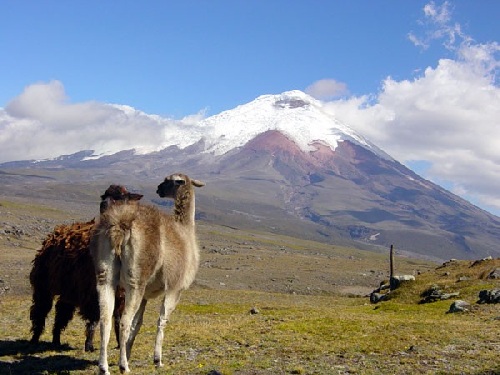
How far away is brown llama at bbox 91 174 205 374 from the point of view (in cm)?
1055

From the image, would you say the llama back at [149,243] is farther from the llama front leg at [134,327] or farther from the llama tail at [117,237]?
the llama front leg at [134,327]

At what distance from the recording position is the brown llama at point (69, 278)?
13.1 meters

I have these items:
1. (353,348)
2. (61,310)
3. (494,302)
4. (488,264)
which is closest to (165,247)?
(61,310)

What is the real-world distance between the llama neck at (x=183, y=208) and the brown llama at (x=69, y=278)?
3.62 ft

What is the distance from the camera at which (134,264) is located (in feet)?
34.8

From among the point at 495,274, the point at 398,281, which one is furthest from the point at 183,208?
the point at 495,274

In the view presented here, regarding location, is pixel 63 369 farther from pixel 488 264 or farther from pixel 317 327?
pixel 488 264

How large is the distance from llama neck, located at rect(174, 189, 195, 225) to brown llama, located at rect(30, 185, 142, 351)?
3.62ft

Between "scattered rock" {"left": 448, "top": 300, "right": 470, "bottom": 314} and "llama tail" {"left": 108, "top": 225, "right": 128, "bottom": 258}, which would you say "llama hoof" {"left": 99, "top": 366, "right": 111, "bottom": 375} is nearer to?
"llama tail" {"left": 108, "top": 225, "right": 128, "bottom": 258}

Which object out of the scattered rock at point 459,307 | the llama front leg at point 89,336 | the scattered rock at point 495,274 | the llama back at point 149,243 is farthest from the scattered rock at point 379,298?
the llama back at point 149,243

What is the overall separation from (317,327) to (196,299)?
1934 cm

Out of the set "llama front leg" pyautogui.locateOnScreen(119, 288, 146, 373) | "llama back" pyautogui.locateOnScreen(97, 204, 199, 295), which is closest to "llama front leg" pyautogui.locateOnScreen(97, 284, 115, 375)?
"llama front leg" pyautogui.locateOnScreen(119, 288, 146, 373)

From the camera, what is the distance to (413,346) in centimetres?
1406

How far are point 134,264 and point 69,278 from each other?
12.4 feet
